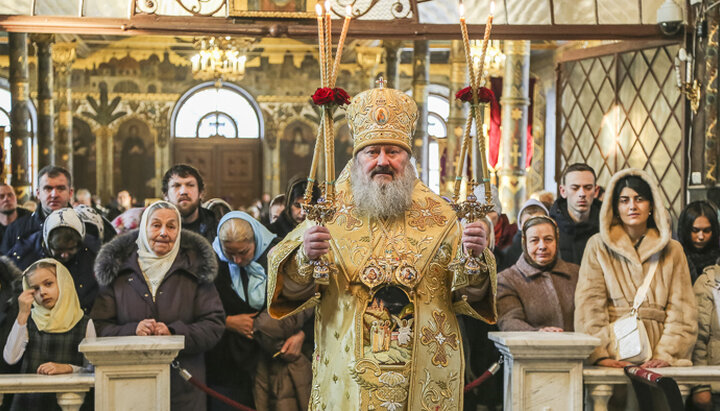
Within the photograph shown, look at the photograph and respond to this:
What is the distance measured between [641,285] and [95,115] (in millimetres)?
20538

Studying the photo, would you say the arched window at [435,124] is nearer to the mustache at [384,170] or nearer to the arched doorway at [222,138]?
the arched doorway at [222,138]

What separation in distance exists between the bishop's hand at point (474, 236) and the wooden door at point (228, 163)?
820 inches

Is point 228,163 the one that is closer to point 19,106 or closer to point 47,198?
point 19,106

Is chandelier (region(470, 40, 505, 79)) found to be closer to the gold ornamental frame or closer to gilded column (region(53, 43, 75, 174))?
the gold ornamental frame

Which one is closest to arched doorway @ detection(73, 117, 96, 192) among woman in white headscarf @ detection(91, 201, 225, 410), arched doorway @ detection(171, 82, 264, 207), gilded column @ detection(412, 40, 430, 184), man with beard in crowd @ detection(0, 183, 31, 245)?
arched doorway @ detection(171, 82, 264, 207)

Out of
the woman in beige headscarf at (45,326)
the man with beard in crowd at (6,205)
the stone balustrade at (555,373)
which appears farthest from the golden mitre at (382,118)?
the man with beard in crowd at (6,205)

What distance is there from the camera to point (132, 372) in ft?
12.2

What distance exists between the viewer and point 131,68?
75.5 ft

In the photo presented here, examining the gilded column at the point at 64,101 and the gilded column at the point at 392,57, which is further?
the gilded column at the point at 64,101

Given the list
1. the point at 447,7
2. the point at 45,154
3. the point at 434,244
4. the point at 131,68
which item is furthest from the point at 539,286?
the point at 131,68

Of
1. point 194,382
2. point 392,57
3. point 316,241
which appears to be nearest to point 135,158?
point 392,57

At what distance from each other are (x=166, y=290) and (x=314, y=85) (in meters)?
19.6

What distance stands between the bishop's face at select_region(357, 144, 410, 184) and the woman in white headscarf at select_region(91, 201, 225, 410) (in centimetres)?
128

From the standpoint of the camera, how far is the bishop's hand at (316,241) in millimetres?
2951
